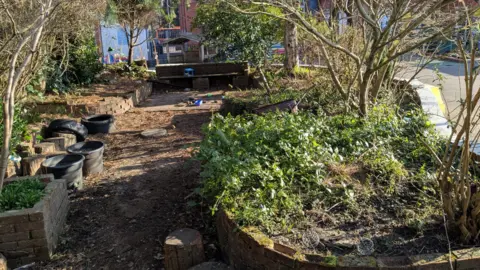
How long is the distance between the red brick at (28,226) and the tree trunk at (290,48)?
8.75 m

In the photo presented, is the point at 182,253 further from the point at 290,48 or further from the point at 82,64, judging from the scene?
the point at 82,64

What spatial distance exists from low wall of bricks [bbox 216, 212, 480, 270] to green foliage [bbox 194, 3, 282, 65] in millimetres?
6990

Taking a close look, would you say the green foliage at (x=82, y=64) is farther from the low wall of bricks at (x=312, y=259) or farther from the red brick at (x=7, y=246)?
the low wall of bricks at (x=312, y=259)

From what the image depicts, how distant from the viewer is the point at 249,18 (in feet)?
31.0

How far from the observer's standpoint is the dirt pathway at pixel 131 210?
3.86 m

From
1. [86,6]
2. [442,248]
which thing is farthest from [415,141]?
[86,6]

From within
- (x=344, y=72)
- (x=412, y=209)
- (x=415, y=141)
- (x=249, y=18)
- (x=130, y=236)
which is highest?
(x=249, y=18)

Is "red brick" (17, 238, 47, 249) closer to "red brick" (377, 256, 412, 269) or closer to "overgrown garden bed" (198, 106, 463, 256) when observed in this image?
"overgrown garden bed" (198, 106, 463, 256)

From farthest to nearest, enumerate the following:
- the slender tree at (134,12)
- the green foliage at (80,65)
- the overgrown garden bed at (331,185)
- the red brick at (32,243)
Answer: the slender tree at (134,12), the green foliage at (80,65), the red brick at (32,243), the overgrown garden bed at (331,185)

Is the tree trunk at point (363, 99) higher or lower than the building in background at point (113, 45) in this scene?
lower

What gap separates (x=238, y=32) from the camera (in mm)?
9633

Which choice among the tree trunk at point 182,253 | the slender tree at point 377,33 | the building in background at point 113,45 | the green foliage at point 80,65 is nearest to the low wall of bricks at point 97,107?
the green foliage at point 80,65

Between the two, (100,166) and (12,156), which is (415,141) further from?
(12,156)

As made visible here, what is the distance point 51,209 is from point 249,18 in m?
6.71
